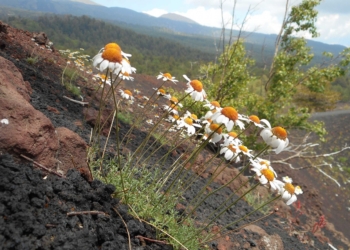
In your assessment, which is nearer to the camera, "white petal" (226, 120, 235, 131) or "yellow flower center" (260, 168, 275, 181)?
"white petal" (226, 120, 235, 131)

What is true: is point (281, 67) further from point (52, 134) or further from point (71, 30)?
point (71, 30)

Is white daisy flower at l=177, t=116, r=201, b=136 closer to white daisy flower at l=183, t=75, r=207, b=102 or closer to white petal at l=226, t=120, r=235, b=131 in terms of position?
white daisy flower at l=183, t=75, r=207, b=102

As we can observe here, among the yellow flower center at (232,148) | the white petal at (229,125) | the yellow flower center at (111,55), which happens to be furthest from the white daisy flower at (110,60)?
the yellow flower center at (232,148)

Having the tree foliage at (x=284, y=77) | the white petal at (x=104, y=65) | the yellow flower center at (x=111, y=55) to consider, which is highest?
the yellow flower center at (x=111, y=55)

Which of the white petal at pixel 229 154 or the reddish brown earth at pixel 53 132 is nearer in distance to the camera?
the reddish brown earth at pixel 53 132

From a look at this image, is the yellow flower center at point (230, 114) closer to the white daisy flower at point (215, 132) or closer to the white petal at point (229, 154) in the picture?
the white daisy flower at point (215, 132)

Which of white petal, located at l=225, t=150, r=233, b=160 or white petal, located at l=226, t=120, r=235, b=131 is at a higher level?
white petal, located at l=226, t=120, r=235, b=131

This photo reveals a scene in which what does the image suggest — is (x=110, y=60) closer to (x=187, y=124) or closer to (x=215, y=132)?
(x=215, y=132)

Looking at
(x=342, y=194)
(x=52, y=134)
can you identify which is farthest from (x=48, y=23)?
(x=52, y=134)

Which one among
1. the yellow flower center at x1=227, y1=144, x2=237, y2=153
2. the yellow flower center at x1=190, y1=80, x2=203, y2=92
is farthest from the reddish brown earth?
the yellow flower center at x1=227, y1=144, x2=237, y2=153

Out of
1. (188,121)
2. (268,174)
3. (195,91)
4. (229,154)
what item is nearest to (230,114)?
(195,91)

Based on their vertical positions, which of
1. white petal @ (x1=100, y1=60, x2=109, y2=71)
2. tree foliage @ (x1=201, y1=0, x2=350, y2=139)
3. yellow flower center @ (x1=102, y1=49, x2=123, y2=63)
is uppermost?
yellow flower center @ (x1=102, y1=49, x2=123, y2=63)

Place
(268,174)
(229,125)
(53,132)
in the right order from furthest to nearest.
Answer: (268,174) < (53,132) < (229,125)

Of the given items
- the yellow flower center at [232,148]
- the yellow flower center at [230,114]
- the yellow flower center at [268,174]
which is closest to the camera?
the yellow flower center at [230,114]
